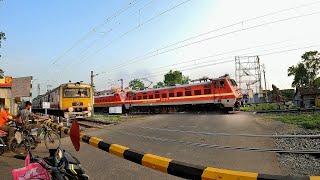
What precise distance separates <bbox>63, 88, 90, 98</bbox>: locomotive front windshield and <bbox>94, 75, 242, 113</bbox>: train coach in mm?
6549

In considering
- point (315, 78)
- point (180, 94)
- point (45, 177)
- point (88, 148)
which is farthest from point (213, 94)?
point (315, 78)

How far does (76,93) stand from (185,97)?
10046 mm

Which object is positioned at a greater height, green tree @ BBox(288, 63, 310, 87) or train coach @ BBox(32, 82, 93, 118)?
green tree @ BBox(288, 63, 310, 87)

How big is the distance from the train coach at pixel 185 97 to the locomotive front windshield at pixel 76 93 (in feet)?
21.5

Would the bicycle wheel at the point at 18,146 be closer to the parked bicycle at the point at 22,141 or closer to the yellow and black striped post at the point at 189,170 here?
the parked bicycle at the point at 22,141

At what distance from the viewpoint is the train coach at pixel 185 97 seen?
1264 inches

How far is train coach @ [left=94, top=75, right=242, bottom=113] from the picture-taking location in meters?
32.1

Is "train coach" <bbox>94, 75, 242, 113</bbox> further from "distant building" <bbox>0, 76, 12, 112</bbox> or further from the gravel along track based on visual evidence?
the gravel along track

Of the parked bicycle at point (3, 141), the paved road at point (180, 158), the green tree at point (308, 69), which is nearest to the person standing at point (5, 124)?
the parked bicycle at point (3, 141)

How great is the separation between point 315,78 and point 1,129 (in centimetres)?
9148

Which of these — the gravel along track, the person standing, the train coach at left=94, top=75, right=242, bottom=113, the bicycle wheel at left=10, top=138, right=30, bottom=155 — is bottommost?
the gravel along track

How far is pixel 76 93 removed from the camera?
1256 inches

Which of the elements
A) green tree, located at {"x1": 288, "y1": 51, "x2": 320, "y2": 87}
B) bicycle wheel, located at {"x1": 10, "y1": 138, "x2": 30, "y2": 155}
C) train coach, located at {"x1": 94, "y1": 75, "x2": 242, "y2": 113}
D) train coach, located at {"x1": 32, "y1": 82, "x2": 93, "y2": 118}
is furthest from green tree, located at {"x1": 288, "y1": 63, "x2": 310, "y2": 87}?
bicycle wheel, located at {"x1": 10, "y1": 138, "x2": 30, "y2": 155}

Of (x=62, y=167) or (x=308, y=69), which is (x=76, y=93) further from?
(x=308, y=69)
